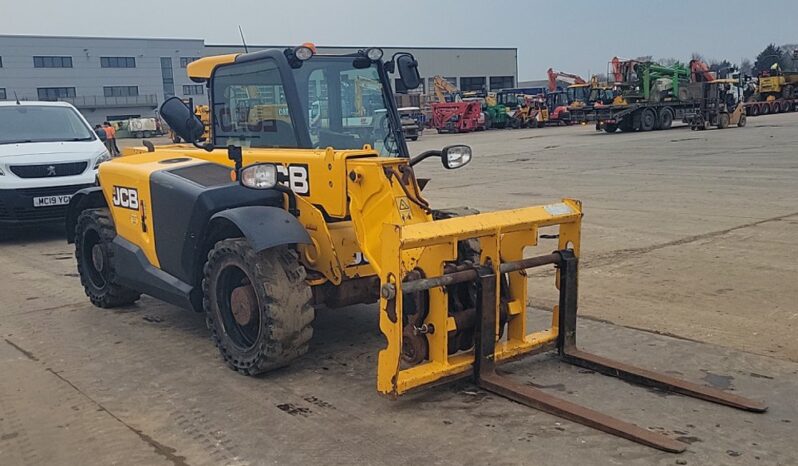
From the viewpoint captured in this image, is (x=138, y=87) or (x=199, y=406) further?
(x=138, y=87)

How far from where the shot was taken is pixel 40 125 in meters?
11.5

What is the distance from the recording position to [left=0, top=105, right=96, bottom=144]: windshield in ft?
36.6

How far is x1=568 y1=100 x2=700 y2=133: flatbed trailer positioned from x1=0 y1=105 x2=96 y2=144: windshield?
2704 cm

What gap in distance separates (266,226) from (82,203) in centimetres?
328

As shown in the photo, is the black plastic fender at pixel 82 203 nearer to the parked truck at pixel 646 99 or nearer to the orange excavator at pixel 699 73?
the parked truck at pixel 646 99

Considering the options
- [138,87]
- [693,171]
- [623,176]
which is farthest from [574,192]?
[138,87]

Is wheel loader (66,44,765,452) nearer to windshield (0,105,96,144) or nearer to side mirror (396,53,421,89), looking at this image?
side mirror (396,53,421,89)

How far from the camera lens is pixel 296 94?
5.46 metres

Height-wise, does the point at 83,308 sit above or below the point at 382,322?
below

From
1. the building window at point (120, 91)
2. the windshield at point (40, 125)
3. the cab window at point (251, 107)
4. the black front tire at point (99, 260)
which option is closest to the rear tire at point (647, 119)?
the windshield at point (40, 125)

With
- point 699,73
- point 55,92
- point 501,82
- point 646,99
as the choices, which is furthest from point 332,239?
point 501,82

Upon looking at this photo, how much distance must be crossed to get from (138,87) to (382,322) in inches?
3202

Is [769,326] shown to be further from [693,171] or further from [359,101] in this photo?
[693,171]

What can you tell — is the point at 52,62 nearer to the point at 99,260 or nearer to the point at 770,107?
the point at 770,107
